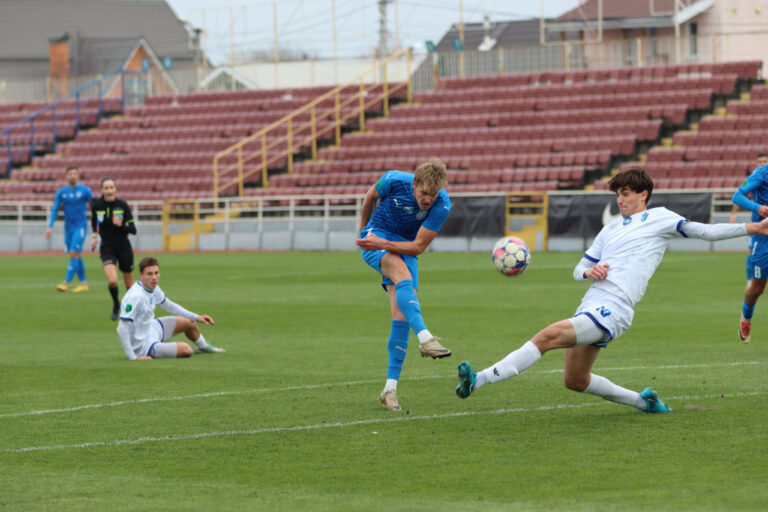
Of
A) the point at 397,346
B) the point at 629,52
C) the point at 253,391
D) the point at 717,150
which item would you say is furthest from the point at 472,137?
the point at 397,346

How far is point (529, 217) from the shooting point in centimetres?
3170

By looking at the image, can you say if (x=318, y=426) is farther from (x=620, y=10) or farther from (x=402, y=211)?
(x=620, y=10)

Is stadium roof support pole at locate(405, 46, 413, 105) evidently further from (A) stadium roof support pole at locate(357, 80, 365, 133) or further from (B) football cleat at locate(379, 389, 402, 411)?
(B) football cleat at locate(379, 389, 402, 411)

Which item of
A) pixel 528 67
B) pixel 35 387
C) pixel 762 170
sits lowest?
pixel 35 387

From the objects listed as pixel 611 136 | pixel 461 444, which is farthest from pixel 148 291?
pixel 611 136

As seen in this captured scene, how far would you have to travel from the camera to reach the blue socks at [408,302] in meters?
8.44

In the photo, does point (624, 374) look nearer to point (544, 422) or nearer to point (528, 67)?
point (544, 422)

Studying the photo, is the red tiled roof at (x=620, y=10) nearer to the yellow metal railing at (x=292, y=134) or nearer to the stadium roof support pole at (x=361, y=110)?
the yellow metal railing at (x=292, y=134)

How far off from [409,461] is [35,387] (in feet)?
15.3

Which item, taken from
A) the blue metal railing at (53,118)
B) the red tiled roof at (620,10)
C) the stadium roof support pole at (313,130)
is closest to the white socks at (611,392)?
the stadium roof support pole at (313,130)

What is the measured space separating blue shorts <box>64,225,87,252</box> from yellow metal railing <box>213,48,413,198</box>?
16929 millimetres

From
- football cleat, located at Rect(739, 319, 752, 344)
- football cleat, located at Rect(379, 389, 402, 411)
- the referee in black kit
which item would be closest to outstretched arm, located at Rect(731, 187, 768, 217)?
football cleat, located at Rect(739, 319, 752, 344)

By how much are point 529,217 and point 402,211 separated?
2319cm

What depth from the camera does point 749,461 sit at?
6629 millimetres
